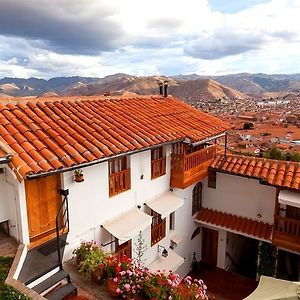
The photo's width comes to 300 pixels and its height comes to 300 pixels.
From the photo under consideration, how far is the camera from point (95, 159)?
843 cm

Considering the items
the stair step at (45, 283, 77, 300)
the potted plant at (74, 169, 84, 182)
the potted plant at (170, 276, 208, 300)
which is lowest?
the stair step at (45, 283, 77, 300)

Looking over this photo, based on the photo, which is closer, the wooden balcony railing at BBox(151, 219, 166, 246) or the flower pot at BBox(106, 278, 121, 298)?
the flower pot at BBox(106, 278, 121, 298)

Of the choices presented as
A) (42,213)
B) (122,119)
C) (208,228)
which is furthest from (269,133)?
(42,213)

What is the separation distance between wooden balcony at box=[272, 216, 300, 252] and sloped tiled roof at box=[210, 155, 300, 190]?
1647mm

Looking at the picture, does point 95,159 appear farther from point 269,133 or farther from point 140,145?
point 269,133

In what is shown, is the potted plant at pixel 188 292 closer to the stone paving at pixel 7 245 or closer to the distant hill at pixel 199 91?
the stone paving at pixel 7 245

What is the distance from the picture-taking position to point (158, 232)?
43.6ft

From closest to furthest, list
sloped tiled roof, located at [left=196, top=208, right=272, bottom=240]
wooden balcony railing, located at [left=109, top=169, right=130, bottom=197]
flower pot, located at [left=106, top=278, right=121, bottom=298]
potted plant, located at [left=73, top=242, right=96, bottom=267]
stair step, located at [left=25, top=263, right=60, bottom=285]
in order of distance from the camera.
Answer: stair step, located at [left=25, top=263, right=60, bottom=285]
flower pot, located at [left=106, top=278, right=121, bottom=298]
potted plant, located at [left=73, top=242, right=96, bottom=267]
wooden balcony railing, located at [left=109, top=169, right=130, bottom=197]
sloped tiled roof, located at [left=196, top=208, right=272, bottom=240]

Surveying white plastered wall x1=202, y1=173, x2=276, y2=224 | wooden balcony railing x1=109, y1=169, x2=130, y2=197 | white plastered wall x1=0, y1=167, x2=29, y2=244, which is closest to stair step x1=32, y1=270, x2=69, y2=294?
white plastered wall x1=0, y1=167, x2=29, y2=244

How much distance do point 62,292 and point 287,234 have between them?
10149 millimetres

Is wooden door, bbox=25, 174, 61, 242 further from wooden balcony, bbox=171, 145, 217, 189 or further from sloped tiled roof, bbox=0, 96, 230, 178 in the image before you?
→ wooden balcony, bbox=171, 145, 217, 189

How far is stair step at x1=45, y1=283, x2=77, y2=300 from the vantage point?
7.38m

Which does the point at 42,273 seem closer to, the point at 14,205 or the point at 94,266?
the point at 94,266

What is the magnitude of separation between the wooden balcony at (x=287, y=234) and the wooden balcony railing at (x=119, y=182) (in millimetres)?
7150
